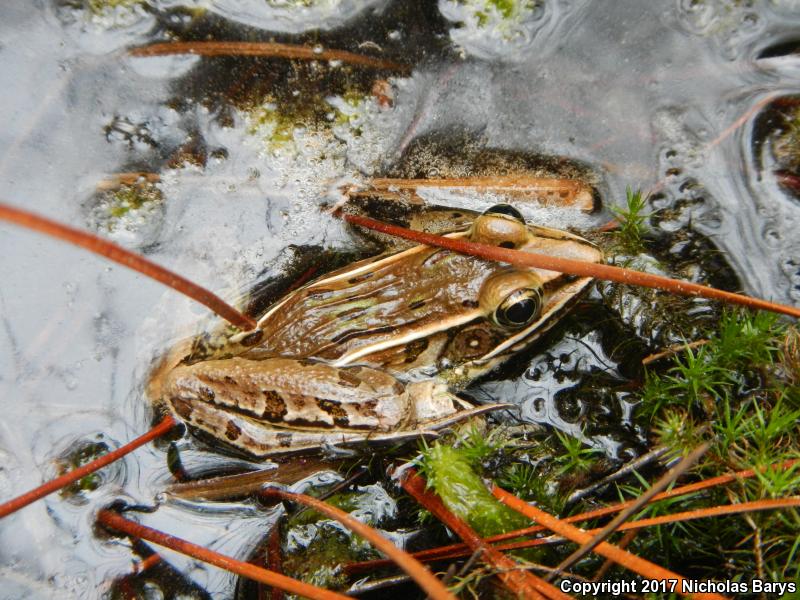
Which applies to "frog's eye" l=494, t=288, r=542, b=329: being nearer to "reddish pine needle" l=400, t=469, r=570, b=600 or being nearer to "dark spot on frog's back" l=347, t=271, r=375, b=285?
"dark spot on frog's back" l=347, t=271, r=375, b=285

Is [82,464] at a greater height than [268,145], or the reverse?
[268,145]

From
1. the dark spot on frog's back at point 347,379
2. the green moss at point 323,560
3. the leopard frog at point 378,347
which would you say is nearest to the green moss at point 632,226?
the leopard frog at point 378,347

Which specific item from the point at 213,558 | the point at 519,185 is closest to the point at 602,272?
the point at 519,185

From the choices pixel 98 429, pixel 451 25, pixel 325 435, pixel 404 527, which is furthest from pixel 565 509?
pixel 451 25

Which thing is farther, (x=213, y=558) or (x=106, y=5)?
(x=106, y=5)

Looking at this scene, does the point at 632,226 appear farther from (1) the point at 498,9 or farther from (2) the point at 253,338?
(2) the point at 253,338

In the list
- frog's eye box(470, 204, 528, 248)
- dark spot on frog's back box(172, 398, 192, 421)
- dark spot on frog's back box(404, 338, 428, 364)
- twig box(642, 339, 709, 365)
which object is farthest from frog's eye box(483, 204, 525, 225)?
dark spot on frog's back box(172, 398, 192, 421)
